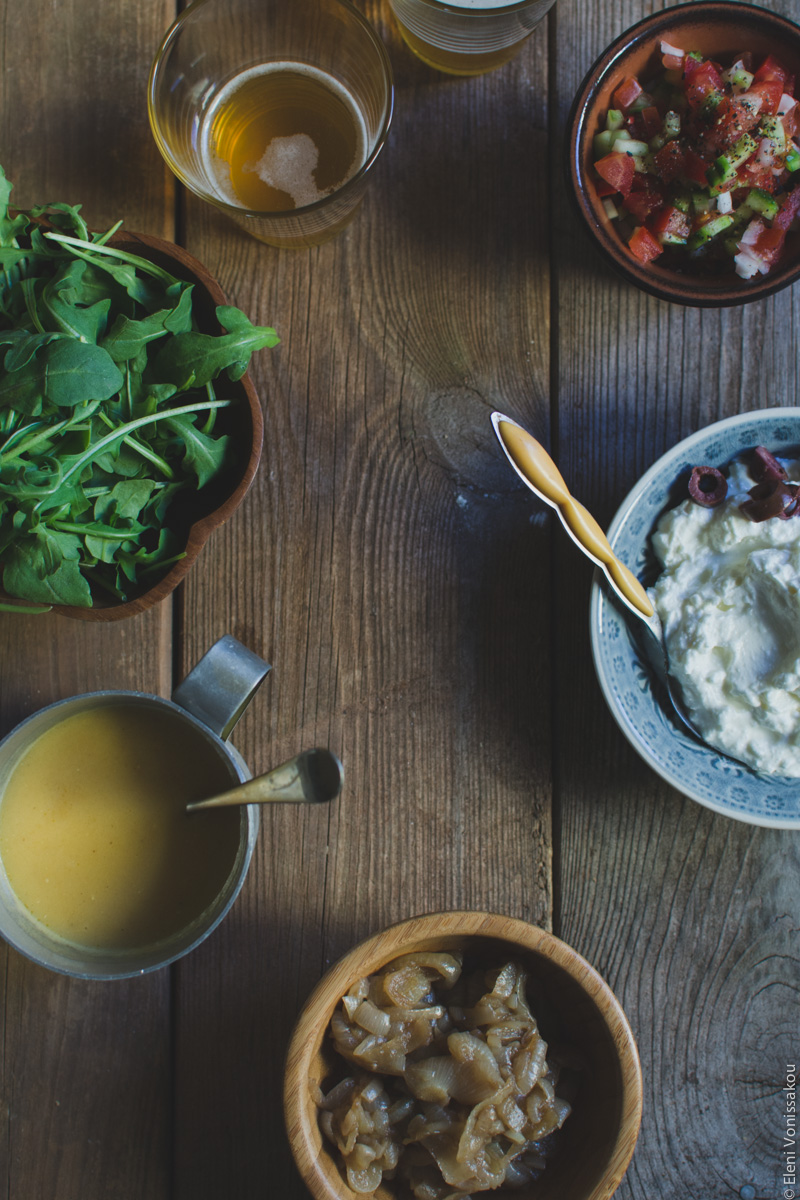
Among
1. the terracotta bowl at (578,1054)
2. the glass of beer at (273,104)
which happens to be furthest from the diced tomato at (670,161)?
the terracotta bowl at (578,1054)

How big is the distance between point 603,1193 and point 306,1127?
0.32 m

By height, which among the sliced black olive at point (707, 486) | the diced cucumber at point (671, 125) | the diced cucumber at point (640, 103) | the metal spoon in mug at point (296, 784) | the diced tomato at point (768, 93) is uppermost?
the diced tomato at point (768, 93)

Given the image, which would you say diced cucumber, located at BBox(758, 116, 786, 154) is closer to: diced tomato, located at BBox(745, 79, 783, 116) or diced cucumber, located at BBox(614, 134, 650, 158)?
diced tomato, located at BBox(745, 79, 783, 116)

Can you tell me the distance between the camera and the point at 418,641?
3.85ft

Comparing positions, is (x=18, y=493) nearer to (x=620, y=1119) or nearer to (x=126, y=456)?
(x=126, y=456)

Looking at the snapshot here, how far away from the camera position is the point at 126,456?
3.32 feet

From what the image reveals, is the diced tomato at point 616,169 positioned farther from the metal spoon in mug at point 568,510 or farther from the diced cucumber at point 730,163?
the metal spoon in mug at point 568,510

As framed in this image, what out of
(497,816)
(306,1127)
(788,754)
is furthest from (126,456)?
(788,754)

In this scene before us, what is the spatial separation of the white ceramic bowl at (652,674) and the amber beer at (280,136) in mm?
583

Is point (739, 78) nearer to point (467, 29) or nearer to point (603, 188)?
point (603, 188)

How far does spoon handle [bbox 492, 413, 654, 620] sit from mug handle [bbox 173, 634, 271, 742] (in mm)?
402

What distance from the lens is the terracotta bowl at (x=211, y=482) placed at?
1.01 m

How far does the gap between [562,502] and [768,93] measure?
586mm

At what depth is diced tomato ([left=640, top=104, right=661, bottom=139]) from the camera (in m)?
1.08
